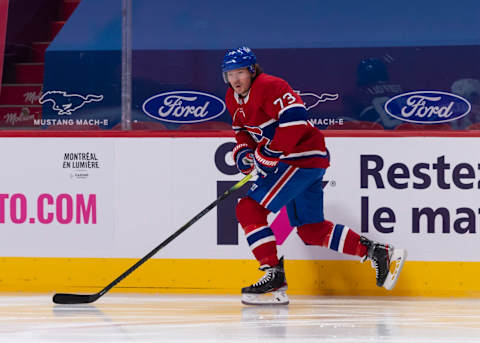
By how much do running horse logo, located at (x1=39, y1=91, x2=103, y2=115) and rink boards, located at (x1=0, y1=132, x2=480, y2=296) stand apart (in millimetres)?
222

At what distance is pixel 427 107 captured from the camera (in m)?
4.22

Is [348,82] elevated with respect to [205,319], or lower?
elevated

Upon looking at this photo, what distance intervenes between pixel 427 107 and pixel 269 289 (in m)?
1.34

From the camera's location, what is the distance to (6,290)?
4188 mm

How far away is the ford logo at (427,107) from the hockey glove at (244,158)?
930mm

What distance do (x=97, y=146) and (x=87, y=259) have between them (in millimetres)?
586

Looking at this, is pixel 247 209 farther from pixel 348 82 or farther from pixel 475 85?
pixel 475 85

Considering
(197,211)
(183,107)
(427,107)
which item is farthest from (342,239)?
(183,107)

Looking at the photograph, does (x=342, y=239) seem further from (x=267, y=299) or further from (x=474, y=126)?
(x=474, y=126)

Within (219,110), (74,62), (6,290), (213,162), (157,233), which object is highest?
(74,62)

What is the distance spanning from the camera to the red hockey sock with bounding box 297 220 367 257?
3.76 meters

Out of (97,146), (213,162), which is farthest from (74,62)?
(213,162)

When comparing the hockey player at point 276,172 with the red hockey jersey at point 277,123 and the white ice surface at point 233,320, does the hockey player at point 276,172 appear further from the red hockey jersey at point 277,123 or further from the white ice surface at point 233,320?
the white ice surface at point 233,320

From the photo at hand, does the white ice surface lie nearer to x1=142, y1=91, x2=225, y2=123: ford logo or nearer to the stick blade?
the stick blade
